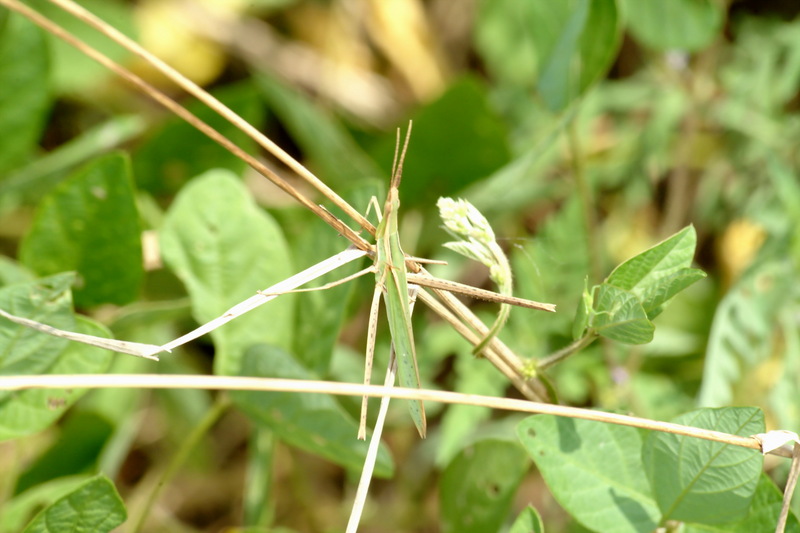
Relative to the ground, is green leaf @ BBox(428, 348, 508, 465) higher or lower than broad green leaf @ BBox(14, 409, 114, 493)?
higher

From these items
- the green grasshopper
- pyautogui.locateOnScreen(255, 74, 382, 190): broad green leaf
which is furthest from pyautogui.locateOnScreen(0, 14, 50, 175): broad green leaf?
the green grasshopper

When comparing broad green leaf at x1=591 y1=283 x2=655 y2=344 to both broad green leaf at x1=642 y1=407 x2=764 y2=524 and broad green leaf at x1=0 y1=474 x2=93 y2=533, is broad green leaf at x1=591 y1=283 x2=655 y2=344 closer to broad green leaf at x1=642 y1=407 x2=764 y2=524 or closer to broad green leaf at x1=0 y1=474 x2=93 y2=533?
broad green leaf at x1=642 y1=407 x2=764 y2=524

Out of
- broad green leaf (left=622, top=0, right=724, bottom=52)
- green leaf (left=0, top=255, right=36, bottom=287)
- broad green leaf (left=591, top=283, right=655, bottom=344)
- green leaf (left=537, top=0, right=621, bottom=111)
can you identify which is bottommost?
broad green leaf (left=591, top=283, right=655, bottom=344)

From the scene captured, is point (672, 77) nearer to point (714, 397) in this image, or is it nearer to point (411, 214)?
point (411, 214)

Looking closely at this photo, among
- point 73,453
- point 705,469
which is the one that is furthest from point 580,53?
point 73,453

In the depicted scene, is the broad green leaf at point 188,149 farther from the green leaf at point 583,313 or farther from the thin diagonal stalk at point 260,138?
the green leaf at point 583,313

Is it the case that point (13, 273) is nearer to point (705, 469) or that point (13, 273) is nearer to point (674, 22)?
point (705, 469)

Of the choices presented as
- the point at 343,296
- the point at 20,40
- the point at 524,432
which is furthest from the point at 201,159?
the point at 524,432

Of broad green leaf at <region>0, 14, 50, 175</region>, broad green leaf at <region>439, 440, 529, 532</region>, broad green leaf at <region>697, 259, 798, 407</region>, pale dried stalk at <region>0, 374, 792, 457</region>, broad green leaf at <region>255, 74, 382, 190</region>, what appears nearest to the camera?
pale dried stalk at <region>0, 374, 792, 457</region>
